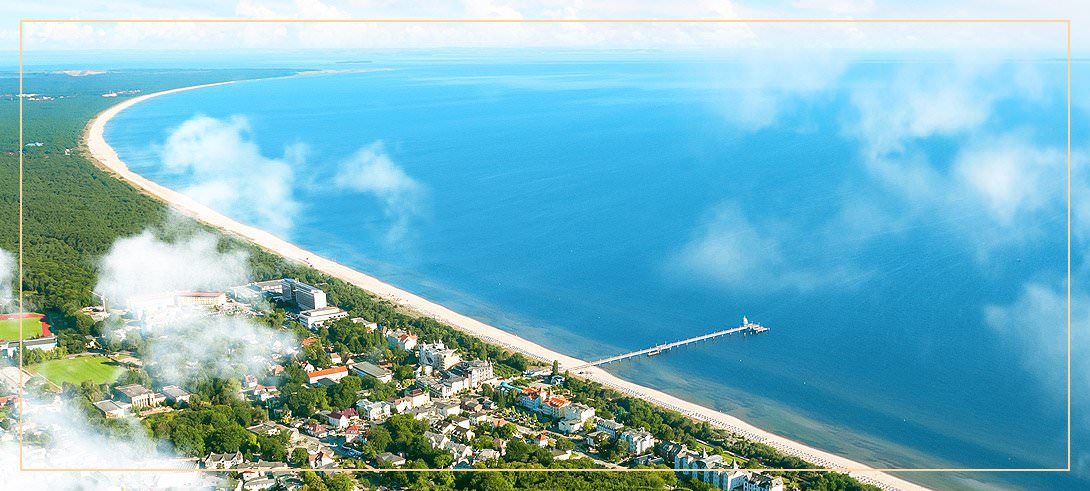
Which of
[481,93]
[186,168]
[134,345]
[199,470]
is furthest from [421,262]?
[481,93]

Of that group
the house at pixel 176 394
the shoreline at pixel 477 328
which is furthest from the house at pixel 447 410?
the house at pixel 176 394

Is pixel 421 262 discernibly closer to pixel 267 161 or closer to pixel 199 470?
pixel 199 470

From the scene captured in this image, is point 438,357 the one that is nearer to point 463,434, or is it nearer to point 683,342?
point 463,434

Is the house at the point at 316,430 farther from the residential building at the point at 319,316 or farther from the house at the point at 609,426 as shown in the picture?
the residential building at the point at 319,316

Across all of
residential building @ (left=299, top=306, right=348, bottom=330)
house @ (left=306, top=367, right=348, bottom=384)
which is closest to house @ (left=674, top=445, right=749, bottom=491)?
house @ (left=306, top=367, right=348, bottom=384)

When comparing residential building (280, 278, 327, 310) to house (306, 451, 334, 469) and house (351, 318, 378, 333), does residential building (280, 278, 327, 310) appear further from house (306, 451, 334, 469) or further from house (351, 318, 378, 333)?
house (306, 451, 334, 469)

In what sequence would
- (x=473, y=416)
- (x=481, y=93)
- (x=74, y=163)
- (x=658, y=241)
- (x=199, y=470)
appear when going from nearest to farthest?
(x=199, y=470)
(x=473, y=416)
(x=658, y=241)
(x=74, y=163)
(x=481, y=93)
